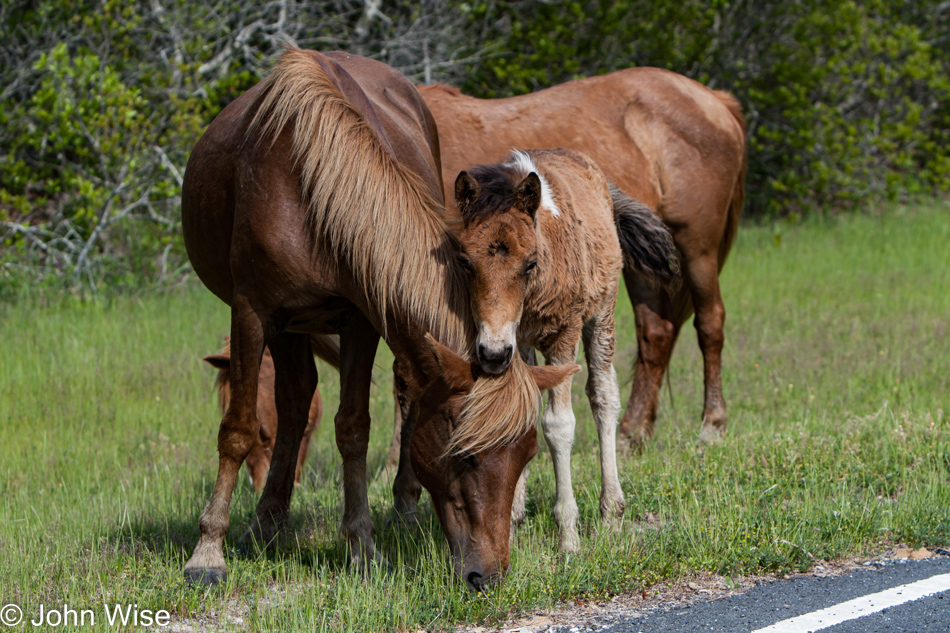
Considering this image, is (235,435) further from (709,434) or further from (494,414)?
(709,434)

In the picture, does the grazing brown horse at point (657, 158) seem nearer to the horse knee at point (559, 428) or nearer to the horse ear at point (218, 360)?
the horse ear at point (218, 360)

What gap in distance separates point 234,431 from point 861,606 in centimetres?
279

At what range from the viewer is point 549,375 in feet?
13.1

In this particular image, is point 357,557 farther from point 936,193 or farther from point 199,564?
point 936,193

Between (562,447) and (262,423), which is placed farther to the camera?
(262,423)

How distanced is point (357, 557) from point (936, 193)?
627 inches

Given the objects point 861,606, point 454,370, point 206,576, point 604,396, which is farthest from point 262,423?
point 861,606

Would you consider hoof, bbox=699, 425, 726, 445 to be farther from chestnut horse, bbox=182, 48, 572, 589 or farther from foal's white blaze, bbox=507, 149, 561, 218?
chestnut horse, bbox=182, 48, 572, 589

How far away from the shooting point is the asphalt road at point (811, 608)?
3.49 m

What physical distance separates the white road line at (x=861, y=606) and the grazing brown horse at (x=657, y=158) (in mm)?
3041

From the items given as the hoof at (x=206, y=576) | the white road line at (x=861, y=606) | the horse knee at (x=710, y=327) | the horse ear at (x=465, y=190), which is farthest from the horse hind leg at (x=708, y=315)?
the hoof at (x=206, y=576)

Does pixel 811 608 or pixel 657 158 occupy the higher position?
pixel 657 158

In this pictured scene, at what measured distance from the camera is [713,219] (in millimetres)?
7477

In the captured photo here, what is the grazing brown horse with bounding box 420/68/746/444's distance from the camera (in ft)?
23.2
